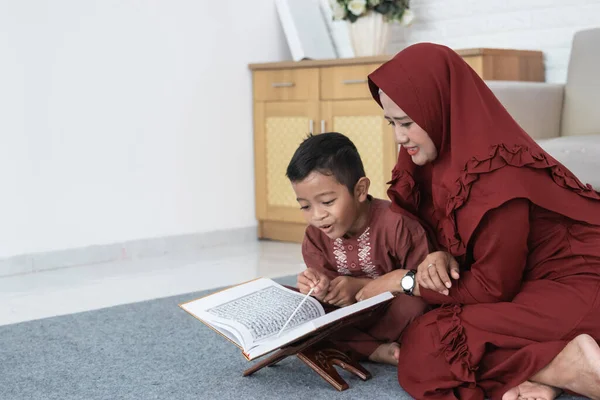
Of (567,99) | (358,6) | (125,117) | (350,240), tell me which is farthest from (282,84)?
(350,240)

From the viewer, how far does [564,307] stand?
172cm

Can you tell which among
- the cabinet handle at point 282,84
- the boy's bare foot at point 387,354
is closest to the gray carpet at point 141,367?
the boy's bare foot at point 387,354

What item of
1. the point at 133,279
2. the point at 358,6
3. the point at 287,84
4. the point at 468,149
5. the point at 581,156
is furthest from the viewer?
the point at 287,84

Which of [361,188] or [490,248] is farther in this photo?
[361,188]

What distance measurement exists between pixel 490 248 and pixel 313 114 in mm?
2430

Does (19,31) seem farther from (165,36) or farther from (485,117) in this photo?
(485,117)

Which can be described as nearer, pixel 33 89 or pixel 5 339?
pixel 5 339

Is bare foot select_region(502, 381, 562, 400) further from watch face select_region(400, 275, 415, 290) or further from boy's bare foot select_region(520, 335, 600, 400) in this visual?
watch face select_region(400, 275, 415, 290)

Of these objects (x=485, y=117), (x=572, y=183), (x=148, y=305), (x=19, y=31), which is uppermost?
(x=19, y=31)

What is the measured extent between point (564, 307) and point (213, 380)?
0.78 m

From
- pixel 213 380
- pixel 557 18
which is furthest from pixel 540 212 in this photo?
pixel 557 18

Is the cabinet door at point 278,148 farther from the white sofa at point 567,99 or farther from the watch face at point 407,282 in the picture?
the watch face at point 407,282

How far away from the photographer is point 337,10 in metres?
4.02

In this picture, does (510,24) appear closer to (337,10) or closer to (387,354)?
(337,10)
